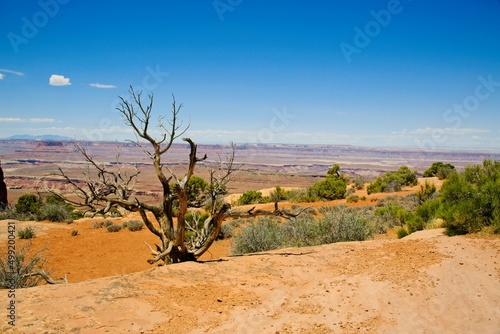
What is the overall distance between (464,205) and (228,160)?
250 inches

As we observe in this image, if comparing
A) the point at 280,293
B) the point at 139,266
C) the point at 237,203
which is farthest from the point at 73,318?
the point at 237,203

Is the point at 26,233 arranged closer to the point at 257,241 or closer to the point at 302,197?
the point at 257,241

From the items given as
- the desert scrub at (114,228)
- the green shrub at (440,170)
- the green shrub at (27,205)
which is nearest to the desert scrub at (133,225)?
the desert scrub at (114,228)

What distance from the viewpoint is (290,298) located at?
604 cm

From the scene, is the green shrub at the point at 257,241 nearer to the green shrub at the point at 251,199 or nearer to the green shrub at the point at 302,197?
the green shrub at the point at 302,197

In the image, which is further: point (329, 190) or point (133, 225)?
point (329, 190)

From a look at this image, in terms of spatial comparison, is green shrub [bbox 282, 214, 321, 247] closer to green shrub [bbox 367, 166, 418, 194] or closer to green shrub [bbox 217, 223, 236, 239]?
green shrub [bbox 217, 223, 236, 239]

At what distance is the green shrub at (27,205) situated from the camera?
24850mm

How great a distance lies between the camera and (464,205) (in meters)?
9.16

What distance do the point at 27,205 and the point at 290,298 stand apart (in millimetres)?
25942

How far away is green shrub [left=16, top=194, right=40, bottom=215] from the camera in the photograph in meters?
24.9

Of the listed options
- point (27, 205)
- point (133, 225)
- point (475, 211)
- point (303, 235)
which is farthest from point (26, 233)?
point (475, 211)

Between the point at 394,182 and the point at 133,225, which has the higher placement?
the point at 394,182

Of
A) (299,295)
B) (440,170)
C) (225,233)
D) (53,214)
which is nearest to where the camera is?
(299,295)
